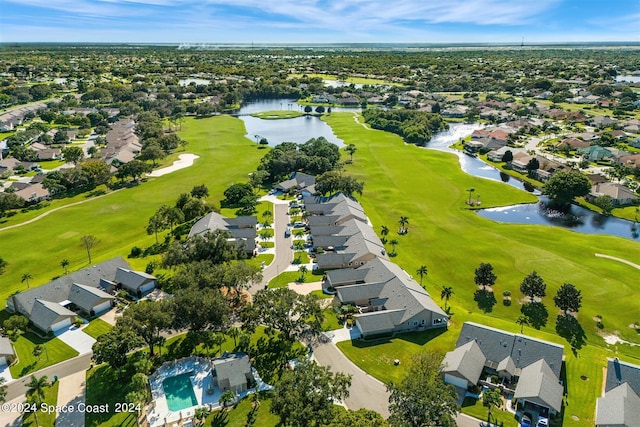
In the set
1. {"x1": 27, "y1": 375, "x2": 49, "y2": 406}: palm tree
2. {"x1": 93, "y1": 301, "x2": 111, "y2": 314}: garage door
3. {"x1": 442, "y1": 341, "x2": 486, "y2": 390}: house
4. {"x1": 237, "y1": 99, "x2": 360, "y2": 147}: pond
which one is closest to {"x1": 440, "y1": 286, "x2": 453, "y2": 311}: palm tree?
{"x1": 442, "y1": 341, "x2": 486, "y2": 390}: house

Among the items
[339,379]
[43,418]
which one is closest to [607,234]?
[339,379]

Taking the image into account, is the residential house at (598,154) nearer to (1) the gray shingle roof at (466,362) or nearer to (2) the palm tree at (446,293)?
(2) the palm tree at (446,293)

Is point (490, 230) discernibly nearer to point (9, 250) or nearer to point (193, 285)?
point (193, 285)

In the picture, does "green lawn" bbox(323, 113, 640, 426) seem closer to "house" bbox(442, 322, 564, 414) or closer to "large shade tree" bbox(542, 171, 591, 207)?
"house" bbox(442, 322, 564, 414)

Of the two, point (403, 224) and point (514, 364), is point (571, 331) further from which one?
point (403, 224)

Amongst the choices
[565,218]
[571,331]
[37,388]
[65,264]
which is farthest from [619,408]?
[65,264]

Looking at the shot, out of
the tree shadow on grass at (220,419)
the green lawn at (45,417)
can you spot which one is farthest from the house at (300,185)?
the green lawn at (45,417)

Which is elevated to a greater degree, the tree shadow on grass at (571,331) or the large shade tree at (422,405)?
the large shade tree at (422,405)
